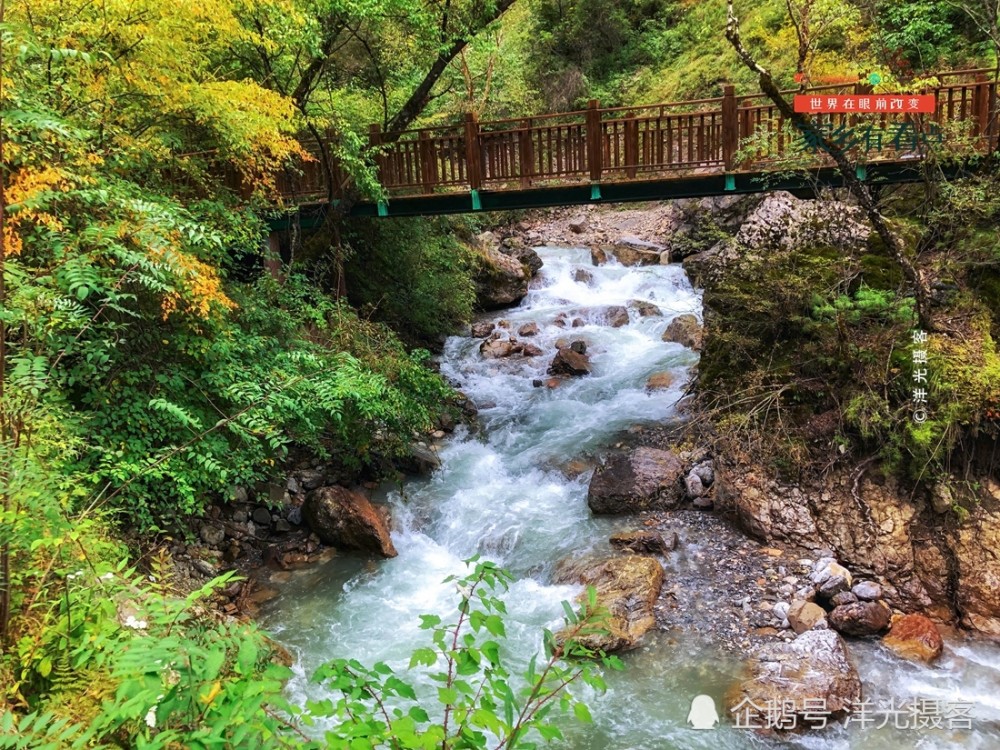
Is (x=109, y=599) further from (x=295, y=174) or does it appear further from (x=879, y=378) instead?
(x=295, y=174)

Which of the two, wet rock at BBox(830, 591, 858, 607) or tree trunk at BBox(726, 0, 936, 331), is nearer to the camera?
wet rock at BBox(830, 591, 858, 607)

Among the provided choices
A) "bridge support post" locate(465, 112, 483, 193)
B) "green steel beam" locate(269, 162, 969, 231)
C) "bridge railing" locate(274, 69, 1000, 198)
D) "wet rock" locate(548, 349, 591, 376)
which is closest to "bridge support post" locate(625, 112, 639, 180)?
"bridge railing" locate(274, 69, 1000, 198)

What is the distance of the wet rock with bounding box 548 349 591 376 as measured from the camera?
1263 cm

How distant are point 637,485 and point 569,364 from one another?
464 centimetres

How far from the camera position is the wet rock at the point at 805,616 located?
6.07m

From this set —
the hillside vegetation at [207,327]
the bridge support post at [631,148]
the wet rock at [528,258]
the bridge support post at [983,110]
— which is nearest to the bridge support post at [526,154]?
the bridge support post at [631,148]

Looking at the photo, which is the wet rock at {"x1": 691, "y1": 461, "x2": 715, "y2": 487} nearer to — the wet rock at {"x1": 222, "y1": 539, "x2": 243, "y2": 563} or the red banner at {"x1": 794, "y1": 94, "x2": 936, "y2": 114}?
the red banner at {"x1": 794, "y1": 94, "x2": 936, "y2": 114}

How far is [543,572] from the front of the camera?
294 inches

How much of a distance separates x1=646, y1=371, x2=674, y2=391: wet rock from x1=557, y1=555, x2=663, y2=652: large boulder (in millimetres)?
4855

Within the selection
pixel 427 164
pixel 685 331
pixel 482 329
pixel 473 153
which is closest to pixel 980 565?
pixel 685 331

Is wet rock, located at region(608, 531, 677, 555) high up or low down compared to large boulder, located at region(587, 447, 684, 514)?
down

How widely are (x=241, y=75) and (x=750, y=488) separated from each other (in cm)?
885

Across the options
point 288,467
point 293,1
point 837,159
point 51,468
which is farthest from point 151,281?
point 837,159

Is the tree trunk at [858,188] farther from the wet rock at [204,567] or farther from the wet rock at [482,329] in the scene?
the wet rock at [482,329]
